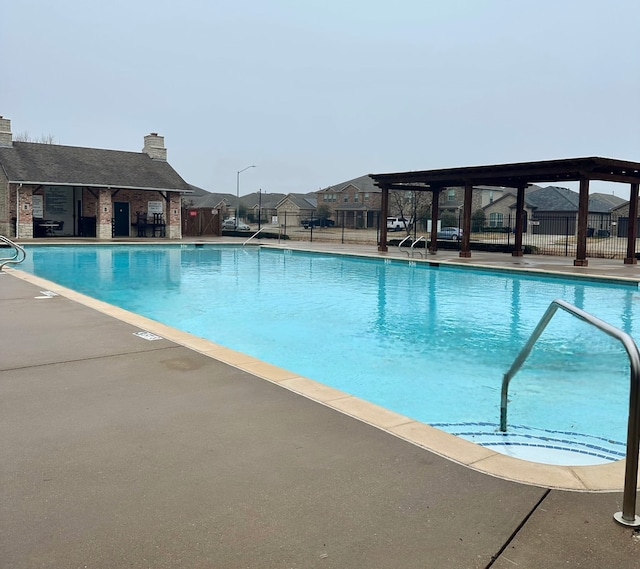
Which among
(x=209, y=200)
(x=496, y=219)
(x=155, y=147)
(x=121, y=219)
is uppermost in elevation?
(x=155, y=147)

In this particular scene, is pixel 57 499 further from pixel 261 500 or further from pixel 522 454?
pixel 522 454

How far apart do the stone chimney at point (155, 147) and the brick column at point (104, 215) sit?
6.17 m

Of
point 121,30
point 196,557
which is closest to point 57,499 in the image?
point 196,557

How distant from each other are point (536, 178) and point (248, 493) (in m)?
21.8

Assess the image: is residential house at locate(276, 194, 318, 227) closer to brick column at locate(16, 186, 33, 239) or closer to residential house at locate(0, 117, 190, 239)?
residential house at locate(0, 117, 190, 239)

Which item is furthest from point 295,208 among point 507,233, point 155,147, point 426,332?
point 426,332

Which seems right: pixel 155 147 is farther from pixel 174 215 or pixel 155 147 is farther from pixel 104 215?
pixel 104 215

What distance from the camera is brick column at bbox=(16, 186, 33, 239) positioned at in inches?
1192

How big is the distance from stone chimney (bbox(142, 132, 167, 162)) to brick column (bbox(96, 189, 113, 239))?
6168 millimetres

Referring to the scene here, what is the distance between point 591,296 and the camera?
14.7 meters

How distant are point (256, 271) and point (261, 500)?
57.4 feet

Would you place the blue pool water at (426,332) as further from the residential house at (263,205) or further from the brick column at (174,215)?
the residential house at (263,205)

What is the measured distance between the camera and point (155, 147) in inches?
1501

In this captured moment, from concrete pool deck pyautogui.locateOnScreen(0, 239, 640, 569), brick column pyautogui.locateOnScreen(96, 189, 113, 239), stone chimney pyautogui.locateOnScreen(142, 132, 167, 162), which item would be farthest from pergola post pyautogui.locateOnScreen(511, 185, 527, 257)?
stone chimney pyautogui.locateOnScreen(142, 132, 167, 162)
